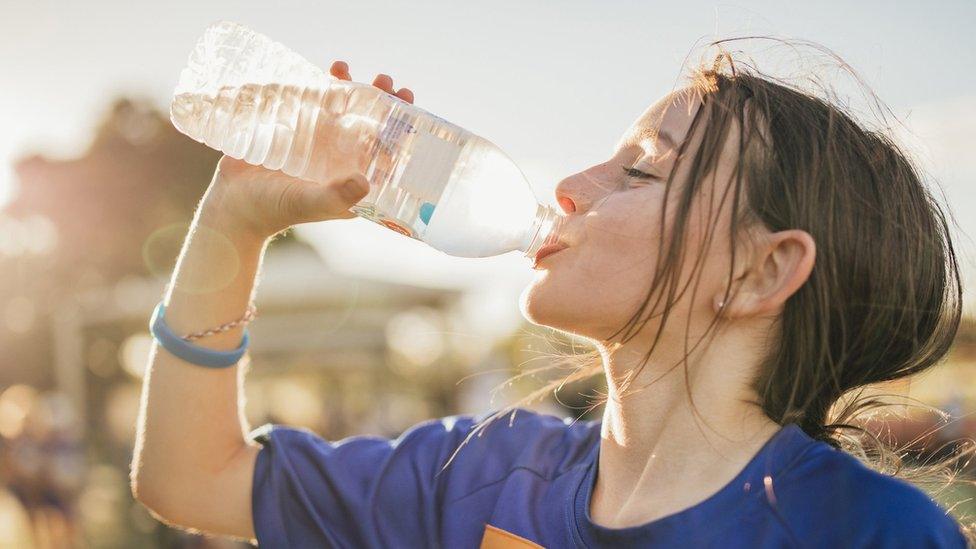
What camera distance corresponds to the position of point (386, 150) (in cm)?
239

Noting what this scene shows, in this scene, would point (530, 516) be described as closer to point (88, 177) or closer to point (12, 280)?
point (88, 177)

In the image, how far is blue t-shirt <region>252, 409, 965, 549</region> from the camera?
1.56 m

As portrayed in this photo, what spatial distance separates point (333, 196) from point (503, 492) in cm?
72

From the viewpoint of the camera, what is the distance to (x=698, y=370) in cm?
185

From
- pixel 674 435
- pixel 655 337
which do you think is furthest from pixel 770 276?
pixel 674 435

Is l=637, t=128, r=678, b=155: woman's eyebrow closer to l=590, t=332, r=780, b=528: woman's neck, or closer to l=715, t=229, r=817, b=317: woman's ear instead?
l=715, t=229, r=817, b=317: woman's ear

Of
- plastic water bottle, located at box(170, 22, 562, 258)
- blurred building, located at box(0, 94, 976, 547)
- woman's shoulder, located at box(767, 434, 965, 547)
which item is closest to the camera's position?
woman's shoulder, located at box(767, 434, 965, 547)

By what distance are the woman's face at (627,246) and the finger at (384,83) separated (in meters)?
0.54

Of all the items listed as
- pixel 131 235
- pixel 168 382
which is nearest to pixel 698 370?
pixel 168 382

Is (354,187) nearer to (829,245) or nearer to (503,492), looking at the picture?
(503,492)

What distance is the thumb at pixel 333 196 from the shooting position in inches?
72.9

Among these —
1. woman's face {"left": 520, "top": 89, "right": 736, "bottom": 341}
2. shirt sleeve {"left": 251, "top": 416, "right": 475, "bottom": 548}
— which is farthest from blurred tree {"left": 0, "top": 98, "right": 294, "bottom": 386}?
woman's face {"left": 520, "top": 89, "right": 736, "bottom": 341}

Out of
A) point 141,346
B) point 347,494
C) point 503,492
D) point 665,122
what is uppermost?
point 665,122

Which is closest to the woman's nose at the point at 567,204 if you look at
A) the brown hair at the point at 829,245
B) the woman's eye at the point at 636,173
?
the woman's eye at the point at 636,173
